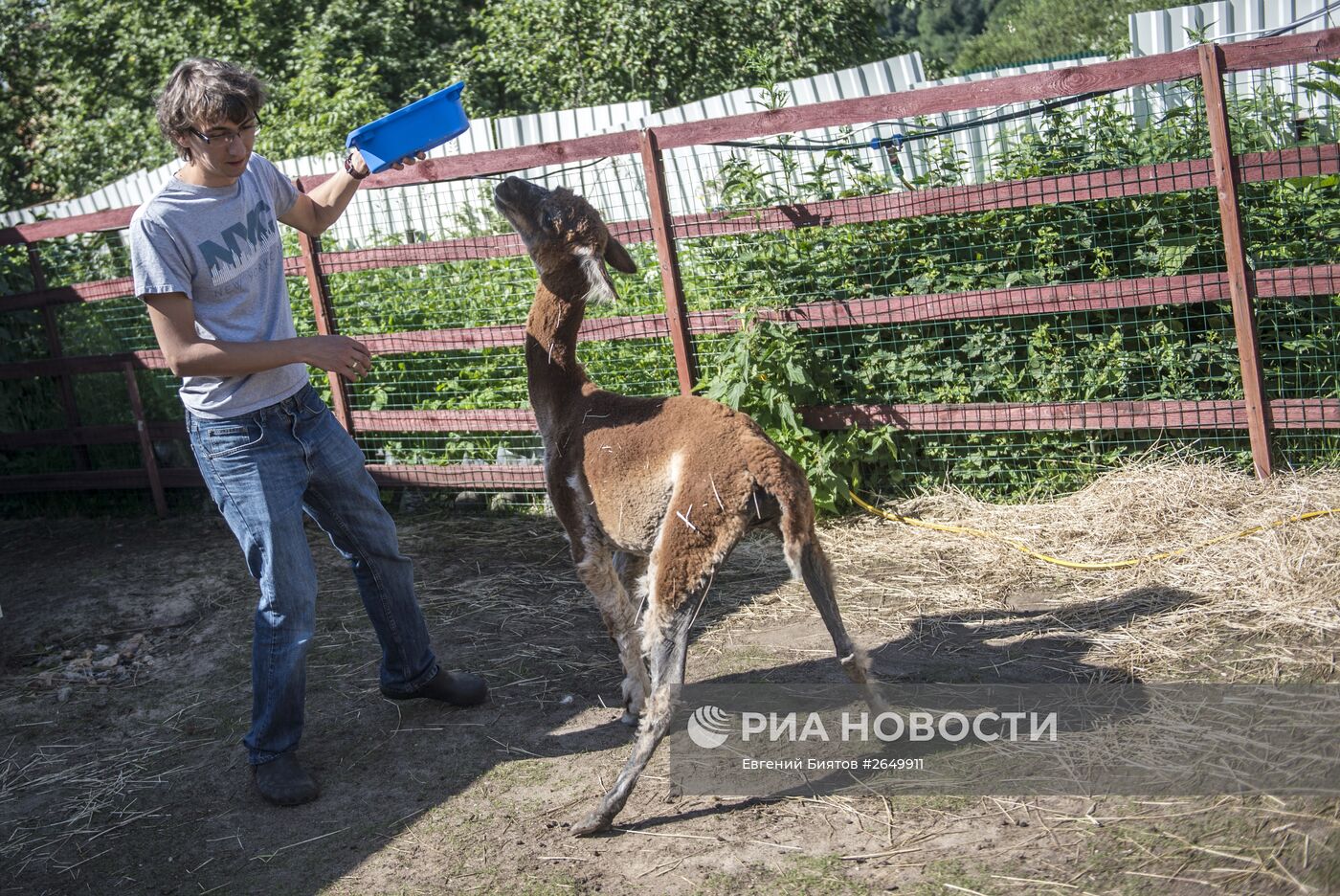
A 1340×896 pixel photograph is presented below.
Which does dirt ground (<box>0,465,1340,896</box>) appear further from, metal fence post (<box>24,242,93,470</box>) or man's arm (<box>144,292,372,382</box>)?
metal fence post (<box>24,242,93,470</box>)

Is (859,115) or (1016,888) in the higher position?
(859,115)

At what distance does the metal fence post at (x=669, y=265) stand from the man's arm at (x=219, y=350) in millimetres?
2737

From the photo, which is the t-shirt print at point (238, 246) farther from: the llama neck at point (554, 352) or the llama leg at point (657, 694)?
the llama leg at point (657, 694)

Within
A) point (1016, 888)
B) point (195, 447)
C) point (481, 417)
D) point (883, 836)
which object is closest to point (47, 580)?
point (481, 417)

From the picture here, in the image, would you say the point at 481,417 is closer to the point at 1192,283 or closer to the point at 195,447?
the point at 195,447

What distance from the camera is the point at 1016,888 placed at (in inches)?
109

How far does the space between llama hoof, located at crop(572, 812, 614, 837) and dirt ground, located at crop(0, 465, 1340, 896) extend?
35mm

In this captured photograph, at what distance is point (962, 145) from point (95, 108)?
15915 millimetres

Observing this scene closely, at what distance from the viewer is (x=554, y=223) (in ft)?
12.5

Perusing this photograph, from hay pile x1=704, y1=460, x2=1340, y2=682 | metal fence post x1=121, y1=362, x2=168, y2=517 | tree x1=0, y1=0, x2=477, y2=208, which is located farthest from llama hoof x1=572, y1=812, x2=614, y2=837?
tree x1=0, y1=0, x2=477, y2=208

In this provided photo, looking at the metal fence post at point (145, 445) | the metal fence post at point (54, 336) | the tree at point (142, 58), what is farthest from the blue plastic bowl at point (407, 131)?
the tree at point (142, 58)

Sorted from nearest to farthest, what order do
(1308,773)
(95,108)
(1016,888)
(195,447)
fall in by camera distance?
(1016,888) < (1308,773) < (195,447) < (95,108)

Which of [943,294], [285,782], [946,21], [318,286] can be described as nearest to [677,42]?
[318,286]

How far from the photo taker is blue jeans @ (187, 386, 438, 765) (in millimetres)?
3611
